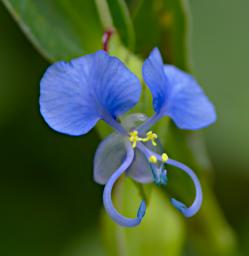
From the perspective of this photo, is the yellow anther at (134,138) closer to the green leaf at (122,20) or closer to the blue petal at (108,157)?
the blue petal at (108,157)

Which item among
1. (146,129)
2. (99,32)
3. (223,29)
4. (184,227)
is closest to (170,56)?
(99,32)

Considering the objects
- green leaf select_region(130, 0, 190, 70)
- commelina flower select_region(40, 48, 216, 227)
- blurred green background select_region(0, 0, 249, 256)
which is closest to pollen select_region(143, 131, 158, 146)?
commelina flower select_region(40, 48, 216, 227)

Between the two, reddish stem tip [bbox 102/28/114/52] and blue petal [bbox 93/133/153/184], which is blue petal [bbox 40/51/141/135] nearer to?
blue petal [bbox 93/133/153/184]

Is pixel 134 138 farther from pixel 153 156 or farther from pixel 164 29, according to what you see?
pixel 164 29

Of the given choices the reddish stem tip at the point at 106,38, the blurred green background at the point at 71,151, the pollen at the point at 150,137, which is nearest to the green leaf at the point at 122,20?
the reddish stem tip at the point at 106,38

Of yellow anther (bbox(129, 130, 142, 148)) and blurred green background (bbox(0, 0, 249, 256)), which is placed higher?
→ yellow anther (bbox(129, 130, 142, 148))

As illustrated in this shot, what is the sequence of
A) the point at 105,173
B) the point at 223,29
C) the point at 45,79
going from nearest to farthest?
1. the point at 45,79
2. the point at 105,173
3. the point at 223,29

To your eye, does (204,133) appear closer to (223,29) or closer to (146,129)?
(223,29)

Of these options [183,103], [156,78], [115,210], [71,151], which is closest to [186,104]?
[183,103]
